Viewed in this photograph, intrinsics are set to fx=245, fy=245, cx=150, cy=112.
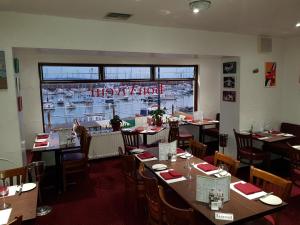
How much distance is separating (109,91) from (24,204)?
4.17 meters

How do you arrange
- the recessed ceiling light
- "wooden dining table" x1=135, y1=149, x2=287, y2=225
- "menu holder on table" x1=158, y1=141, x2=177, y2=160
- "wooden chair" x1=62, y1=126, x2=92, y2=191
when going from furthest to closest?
1. "wooden chair" x1=62, y1=126, x2=92, y2=191
2. "menu holder on table" x1=158, y1=141, x2=177, y2=160
3. the recessed ceiling light
4. "wooden dining table" x1=135, y1=149, x2=287, y2=225

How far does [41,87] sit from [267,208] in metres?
5.08

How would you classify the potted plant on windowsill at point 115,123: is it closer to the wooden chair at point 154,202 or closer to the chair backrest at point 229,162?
the chair backrest at point 229,162

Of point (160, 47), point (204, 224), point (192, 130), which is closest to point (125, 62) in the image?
point (160, 47)

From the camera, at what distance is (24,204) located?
239 centimetres

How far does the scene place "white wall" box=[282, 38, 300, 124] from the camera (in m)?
5.27

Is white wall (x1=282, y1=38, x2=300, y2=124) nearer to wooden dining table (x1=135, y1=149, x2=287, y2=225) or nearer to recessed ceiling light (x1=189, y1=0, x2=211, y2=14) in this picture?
recessed ceiling light (x1=189, y1=0, x2=211, y2=14)

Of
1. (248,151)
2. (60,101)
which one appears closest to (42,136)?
(60,101)

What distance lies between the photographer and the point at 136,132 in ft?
17.4

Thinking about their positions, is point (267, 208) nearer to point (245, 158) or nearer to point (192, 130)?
point (245, 158)

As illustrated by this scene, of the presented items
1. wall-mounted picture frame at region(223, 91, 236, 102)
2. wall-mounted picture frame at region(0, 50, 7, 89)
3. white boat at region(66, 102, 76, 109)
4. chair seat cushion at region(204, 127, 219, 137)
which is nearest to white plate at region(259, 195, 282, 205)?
wall-mounted picture frame at region(223, 91, 236, 102)

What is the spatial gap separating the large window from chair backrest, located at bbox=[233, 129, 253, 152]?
257 centimetres

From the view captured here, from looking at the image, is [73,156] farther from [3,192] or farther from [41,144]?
[3,192]

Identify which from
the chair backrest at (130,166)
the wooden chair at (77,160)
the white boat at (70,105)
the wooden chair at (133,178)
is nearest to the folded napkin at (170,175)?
the wooden chair at (133,178)
